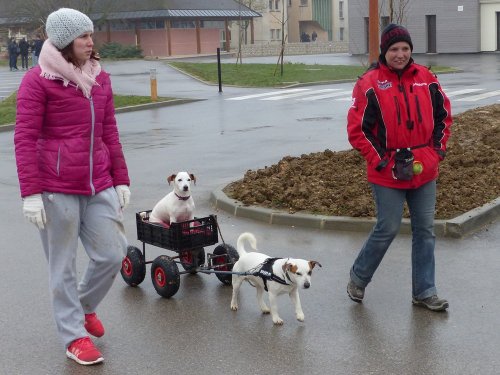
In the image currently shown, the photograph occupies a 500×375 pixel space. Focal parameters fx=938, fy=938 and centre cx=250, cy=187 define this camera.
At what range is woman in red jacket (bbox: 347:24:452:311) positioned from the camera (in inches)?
241

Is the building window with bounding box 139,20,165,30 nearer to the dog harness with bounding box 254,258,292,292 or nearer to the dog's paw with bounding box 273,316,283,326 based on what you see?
the dog harness with bounding box 254,258,292,292

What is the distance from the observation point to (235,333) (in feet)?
20.0

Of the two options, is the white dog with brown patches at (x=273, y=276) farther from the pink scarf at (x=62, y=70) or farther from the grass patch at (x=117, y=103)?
the grass patch at (x=117, y=103)

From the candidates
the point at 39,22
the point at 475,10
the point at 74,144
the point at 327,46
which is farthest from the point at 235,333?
the point at 327,46

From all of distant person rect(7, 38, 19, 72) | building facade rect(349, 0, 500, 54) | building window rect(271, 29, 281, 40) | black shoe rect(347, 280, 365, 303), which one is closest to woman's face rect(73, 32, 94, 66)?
black shoe rect(347, 280, 365, 303)

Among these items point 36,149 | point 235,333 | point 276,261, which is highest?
point 36,149

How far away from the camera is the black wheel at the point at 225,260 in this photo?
709 cm

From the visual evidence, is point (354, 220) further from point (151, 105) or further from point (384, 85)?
point (151, 105)

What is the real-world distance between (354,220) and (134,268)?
8.40 ft

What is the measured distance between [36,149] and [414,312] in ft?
9.13

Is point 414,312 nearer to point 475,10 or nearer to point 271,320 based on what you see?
point 271,320

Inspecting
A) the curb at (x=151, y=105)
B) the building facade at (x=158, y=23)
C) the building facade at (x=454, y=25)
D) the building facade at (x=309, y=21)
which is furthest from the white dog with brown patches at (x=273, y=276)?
the building facade at (x=309, y=21)

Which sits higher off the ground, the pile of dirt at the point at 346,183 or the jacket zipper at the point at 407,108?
the jacket zipper at the point at 407,108

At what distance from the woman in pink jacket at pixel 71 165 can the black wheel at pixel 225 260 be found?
1.43 meters
